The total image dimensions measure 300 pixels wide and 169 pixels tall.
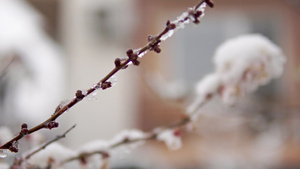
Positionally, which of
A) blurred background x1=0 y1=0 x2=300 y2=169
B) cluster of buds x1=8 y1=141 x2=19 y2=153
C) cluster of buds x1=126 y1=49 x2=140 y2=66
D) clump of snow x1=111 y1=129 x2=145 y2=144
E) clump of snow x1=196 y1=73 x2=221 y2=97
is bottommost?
cluster of buds x1=8 y1=141 x2=19 y2=153

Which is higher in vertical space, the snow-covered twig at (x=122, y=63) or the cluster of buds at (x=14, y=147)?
the snow-covered twig at (x=122, y=63)

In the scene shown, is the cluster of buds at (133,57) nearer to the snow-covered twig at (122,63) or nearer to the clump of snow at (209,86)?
the snow-covered twig at (122,63)

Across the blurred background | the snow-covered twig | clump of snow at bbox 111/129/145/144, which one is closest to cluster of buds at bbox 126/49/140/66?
the snow-covered twig

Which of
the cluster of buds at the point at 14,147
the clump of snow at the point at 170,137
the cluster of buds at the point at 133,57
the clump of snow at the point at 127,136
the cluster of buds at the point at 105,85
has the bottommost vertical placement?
the cluster of buds at the point at 14,147

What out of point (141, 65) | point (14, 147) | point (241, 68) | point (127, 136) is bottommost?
point (14, 147)

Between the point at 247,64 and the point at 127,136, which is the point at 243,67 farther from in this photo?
the point at 127,136

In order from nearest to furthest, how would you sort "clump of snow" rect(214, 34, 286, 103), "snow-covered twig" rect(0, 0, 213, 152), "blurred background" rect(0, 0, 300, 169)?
"snow-covered twig" rect(0, 0, 213, 152), "clump of snow" rect(214, 34, 286, 103), "blurred background" rect(0, 0, 300, 169)

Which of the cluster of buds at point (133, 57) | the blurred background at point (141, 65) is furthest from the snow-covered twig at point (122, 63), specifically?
the blurred background at point (141, 65)

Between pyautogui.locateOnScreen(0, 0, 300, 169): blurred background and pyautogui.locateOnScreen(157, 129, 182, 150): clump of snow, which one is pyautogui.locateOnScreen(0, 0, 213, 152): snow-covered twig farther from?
pyautogui.locateOnScreen(0, 0, 300, 169): blurred background

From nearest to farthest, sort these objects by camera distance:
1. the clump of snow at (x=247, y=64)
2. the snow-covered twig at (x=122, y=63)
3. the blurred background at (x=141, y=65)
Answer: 1. the snow-covered twig at (x=122, y=63)
2. the clump of snow at (x=247, y=64)
3. the blurred background at (x=141, y=65)

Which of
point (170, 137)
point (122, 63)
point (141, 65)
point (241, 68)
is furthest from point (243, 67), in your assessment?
point (141, 65)

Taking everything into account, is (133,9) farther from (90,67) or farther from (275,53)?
(275,53)

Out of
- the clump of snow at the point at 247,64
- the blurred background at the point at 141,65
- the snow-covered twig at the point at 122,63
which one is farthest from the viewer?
the blurred background at the point at 141,65
